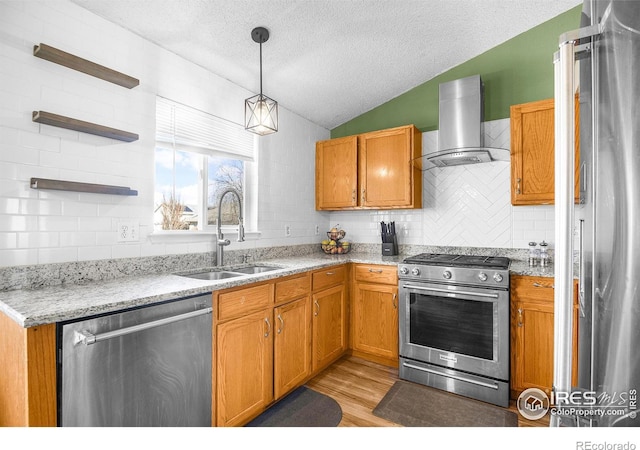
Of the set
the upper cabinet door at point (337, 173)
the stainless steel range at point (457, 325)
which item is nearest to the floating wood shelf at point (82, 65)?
the upper cabinet door at point (337, 173)

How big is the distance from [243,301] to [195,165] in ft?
4.19

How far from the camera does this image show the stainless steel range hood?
111 inches

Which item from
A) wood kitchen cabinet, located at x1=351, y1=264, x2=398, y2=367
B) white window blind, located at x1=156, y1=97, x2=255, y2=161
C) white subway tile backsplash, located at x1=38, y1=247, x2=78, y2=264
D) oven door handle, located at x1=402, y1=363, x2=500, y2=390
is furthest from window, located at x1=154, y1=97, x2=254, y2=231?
oven door handle, located at x1=402, y1=363, x2=500, y2=390

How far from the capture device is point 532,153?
255 cm

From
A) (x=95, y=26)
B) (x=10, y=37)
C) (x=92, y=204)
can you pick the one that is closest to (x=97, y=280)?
(x=92, y=204)

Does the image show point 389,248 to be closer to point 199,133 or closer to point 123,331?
point 199,133

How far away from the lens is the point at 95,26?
1.87 m

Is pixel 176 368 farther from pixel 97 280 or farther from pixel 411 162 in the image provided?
pixel 411 162

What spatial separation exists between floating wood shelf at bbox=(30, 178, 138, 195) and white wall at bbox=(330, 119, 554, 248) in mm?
2546

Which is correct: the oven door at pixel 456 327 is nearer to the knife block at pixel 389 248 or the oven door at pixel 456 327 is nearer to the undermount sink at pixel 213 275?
the knife block at pixel 389 248

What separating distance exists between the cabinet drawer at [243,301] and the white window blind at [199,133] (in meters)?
1.24

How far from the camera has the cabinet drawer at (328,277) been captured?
2.62 m
